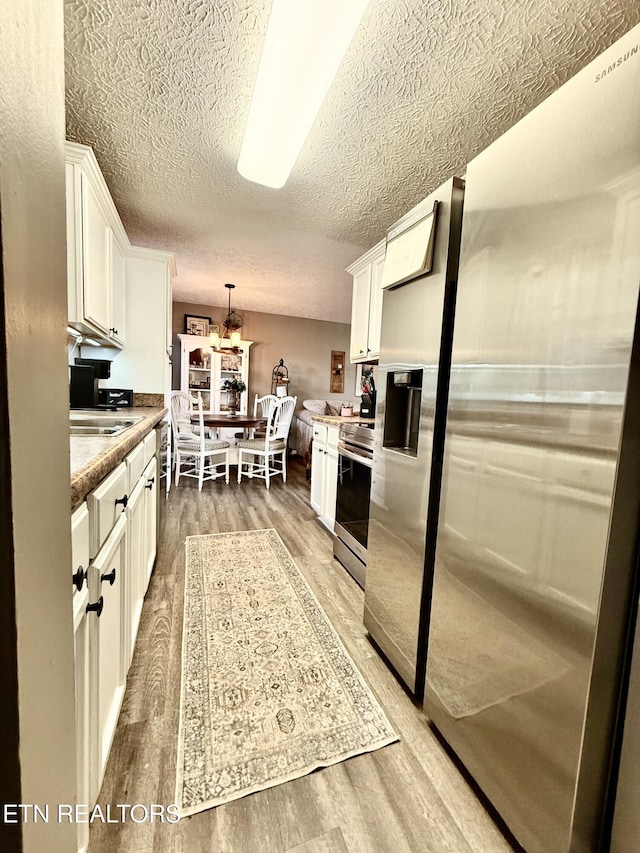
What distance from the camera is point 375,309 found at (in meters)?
2.77

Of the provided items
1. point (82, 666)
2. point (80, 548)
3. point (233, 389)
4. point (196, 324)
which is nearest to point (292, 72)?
point (80, 548)

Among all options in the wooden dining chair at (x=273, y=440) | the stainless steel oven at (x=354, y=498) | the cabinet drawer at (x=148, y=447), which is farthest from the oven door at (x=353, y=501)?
the wooden dining chair at (x=273, y=440)

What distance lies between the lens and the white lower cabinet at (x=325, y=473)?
2.81m

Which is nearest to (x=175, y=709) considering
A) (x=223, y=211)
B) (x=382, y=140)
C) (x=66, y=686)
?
(x=66, y=686)

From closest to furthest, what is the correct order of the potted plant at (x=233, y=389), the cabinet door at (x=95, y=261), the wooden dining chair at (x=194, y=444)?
the cabinet door at (x=95, y=261) → the wooden dining chair at (x=194, y=444) → the potted plant at (x=233, y=389)

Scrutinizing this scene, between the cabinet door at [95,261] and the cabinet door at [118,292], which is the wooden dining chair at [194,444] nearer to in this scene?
the cabinet door at [118,292]

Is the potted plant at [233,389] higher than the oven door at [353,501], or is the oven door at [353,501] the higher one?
the potted plant at [233,389]

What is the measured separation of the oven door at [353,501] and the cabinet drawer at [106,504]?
129 centimetres

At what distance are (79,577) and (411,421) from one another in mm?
1323

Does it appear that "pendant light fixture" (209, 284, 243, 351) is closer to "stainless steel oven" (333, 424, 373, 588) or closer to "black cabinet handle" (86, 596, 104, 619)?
"stainless steel oven" (333, 424, 373, 588)

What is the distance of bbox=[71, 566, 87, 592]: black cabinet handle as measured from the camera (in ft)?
2.27

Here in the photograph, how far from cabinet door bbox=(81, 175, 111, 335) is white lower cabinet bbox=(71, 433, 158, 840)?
3.85 ft

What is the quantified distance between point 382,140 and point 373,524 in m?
1.87

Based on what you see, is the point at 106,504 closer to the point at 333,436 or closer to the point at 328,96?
the point at 328,96
